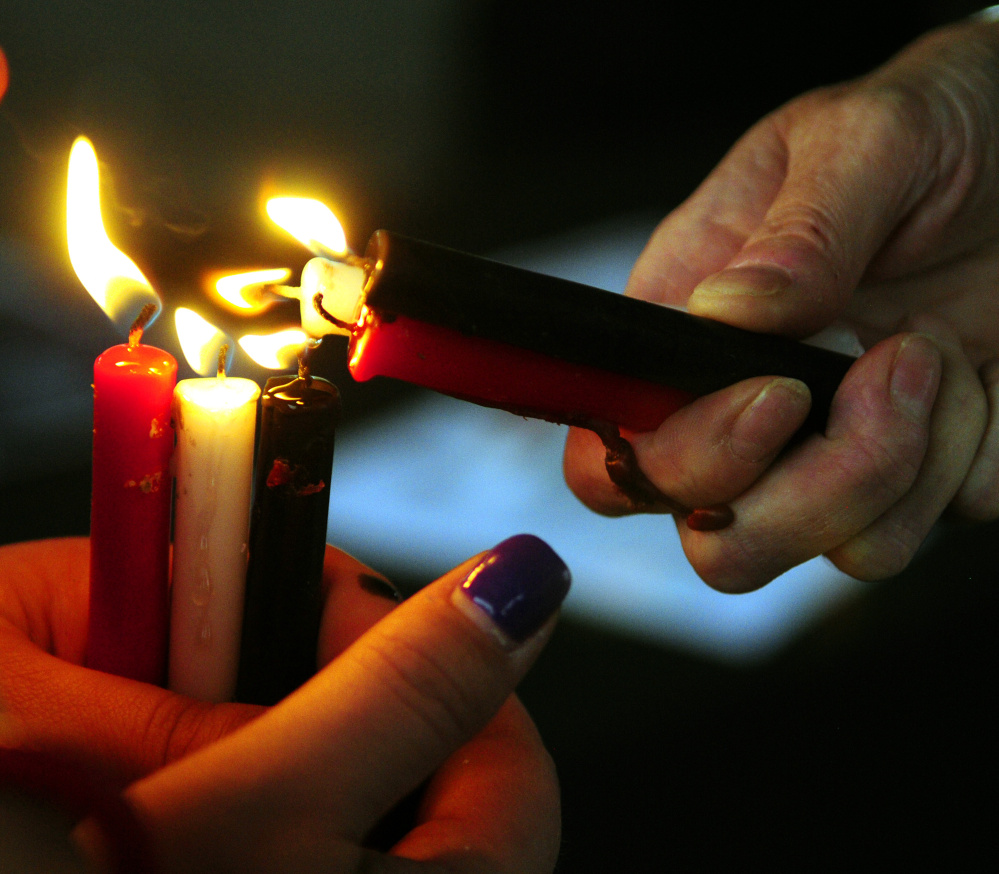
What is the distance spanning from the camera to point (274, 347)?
0.46m

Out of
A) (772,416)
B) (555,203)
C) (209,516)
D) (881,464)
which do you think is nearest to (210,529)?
(209,516)

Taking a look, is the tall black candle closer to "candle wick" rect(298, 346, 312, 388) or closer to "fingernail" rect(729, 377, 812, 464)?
"candle wick" rect(298, 346, 312, 388)

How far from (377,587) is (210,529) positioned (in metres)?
0.13

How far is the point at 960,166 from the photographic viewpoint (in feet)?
2.68

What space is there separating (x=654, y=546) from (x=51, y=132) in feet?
3.39

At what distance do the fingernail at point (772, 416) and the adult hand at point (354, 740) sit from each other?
207 millimetres

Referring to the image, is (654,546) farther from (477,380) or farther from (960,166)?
(477,380)

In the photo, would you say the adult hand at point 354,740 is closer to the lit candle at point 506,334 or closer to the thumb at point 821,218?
the lit candle at point 506,334

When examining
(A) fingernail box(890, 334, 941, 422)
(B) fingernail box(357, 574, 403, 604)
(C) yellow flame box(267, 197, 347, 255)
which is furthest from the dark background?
(A) fingernail box(890, 334, 941, 422)

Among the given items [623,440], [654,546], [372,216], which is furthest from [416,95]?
[623,440]

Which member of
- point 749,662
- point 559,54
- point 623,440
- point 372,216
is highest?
point 559,54

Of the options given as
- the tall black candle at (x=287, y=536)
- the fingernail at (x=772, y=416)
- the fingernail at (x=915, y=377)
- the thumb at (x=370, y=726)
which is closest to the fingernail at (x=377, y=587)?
the tall black candle at (x=287, y=536)

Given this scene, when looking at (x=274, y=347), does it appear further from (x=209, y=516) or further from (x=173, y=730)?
(x=173, y=730)

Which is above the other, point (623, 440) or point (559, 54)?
point (559, 54)
